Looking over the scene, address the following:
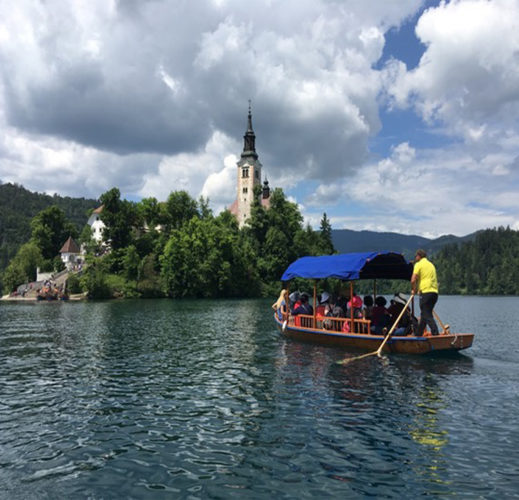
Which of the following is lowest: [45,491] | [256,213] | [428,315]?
[45,491]

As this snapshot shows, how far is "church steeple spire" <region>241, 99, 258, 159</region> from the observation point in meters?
140

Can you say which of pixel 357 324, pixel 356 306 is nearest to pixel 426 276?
pixel 357 324

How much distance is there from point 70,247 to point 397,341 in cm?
10039

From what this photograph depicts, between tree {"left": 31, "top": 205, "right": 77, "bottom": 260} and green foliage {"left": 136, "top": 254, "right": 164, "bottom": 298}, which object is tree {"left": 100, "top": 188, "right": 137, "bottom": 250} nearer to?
green foliage {"left": 136, "top": 254, "right": 164, "bottom": 298}

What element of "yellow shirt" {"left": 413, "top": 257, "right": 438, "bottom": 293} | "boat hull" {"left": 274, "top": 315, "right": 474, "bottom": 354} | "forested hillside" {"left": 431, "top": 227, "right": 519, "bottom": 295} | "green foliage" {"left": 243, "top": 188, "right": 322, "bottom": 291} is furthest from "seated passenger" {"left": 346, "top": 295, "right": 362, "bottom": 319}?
"forested hillside" {"left": 431, "top": 227, "right": 519, "bottom": 295}

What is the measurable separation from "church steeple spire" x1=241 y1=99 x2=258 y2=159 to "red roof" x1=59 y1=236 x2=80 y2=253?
2291 inches

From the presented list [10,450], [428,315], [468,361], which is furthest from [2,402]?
[468,361]

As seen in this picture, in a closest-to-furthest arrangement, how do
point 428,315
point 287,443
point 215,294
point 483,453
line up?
1. point 483,453
2. point 287,443
3. point 428,315
4. point 215,294

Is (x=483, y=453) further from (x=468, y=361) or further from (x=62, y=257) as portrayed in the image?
(x=62, y=257)

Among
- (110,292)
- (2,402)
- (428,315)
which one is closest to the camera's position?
(2,402)

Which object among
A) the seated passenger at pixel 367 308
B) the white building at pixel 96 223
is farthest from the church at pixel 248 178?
the seated passenger at pixel 367 308

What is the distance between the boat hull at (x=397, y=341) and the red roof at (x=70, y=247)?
307 ft

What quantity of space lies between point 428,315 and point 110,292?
73050 mm

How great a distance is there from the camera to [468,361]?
19.8m
